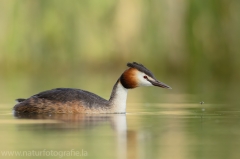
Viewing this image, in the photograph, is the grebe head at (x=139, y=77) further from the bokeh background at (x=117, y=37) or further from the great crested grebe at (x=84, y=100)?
the bokeh background at (x=117, y=37)

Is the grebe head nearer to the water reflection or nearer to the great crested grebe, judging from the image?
the great crested grebe

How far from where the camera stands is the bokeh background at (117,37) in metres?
28.1

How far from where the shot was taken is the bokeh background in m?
28.1

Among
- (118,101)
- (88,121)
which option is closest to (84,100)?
(118,101)

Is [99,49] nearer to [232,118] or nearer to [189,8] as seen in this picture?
[189,8]

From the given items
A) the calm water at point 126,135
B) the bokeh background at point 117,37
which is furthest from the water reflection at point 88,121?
the bokeh background at point 117,37

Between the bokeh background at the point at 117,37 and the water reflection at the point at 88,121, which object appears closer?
the water reflection at the point at 88,121

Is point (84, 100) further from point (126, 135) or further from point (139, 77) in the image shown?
point (126, 135)

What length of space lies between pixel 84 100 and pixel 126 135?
304 centimetres

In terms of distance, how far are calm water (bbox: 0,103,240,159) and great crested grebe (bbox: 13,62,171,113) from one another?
281 mm

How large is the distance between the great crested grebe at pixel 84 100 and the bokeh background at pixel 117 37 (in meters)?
14.0

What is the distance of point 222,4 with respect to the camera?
28688 mm

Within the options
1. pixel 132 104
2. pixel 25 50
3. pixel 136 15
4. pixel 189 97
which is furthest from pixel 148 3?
pixel 132 104

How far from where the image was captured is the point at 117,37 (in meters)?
29.9
